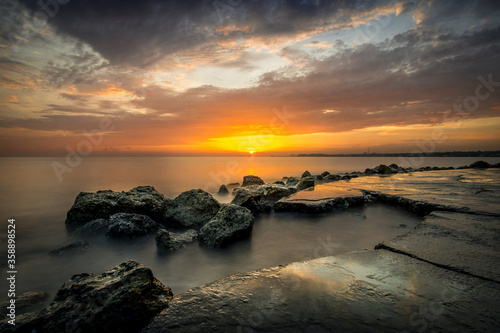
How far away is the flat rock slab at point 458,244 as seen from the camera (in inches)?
82.4

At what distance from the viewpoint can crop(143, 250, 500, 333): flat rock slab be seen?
1402 millimetres

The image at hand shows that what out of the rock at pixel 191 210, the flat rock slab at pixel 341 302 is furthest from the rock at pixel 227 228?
the flat rock slab at pixel 341 302

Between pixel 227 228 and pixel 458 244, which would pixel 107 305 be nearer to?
pixel 227 228

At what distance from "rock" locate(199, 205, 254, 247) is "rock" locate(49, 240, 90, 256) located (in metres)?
1.98

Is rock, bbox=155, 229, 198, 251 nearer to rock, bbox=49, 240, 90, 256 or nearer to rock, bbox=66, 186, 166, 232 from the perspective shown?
rock, bbox=49, 240, 90, 256

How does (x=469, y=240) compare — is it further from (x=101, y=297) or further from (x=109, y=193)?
(x=109, y=193)

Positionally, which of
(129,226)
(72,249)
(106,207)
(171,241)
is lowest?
(72,249)

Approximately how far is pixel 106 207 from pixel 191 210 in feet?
6.56

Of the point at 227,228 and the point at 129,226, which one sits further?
the point at 129,226

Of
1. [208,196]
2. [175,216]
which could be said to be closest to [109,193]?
[175,216]

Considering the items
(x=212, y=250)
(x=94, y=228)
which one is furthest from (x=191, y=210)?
A: (x=94, y=228)

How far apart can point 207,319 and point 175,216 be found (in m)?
3.87

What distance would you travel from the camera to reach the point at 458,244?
2.61 metres

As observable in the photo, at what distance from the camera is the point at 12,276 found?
3.14 metres
